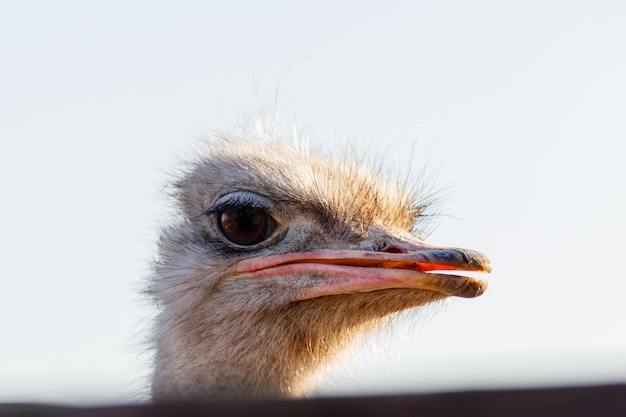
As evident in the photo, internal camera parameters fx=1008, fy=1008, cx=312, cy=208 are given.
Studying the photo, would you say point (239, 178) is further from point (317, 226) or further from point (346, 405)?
point (346, 405)

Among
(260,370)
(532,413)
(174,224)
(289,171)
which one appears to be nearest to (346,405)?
→ (532,413)

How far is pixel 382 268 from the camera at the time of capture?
132 inches

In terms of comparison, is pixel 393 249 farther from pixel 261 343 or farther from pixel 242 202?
pixel 242 202

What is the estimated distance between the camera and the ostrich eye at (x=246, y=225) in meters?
3.81

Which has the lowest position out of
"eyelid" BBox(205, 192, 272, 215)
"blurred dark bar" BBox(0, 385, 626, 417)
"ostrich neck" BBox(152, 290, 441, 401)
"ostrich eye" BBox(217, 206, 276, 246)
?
"blurred dark bar" BBox(0, 385, 626, 417)

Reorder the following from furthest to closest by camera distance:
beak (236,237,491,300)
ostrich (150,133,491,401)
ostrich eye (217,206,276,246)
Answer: ostrich eye (217,206,276,246), ostrich (150,133,491,401), beak (236,237,491,300)

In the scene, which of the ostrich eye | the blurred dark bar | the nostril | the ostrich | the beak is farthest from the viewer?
the ostrich eye

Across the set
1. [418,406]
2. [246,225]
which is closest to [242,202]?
[246,225]

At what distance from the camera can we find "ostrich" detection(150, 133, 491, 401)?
354 centimetres

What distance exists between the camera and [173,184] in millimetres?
4684

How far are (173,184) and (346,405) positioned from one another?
12.1 feet

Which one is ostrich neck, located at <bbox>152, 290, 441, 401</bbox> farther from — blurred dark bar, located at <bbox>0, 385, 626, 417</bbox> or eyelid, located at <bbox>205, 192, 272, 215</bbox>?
blurred dark bar, located at <bbox>0, 385, 626, 417</bbox>

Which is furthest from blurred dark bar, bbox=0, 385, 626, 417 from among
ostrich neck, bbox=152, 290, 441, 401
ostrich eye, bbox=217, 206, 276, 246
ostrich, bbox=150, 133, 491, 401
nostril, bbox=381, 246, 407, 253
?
ostrich eye, bbox=217, 206, 276, 246

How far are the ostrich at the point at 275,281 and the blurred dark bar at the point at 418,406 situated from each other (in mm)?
2178
